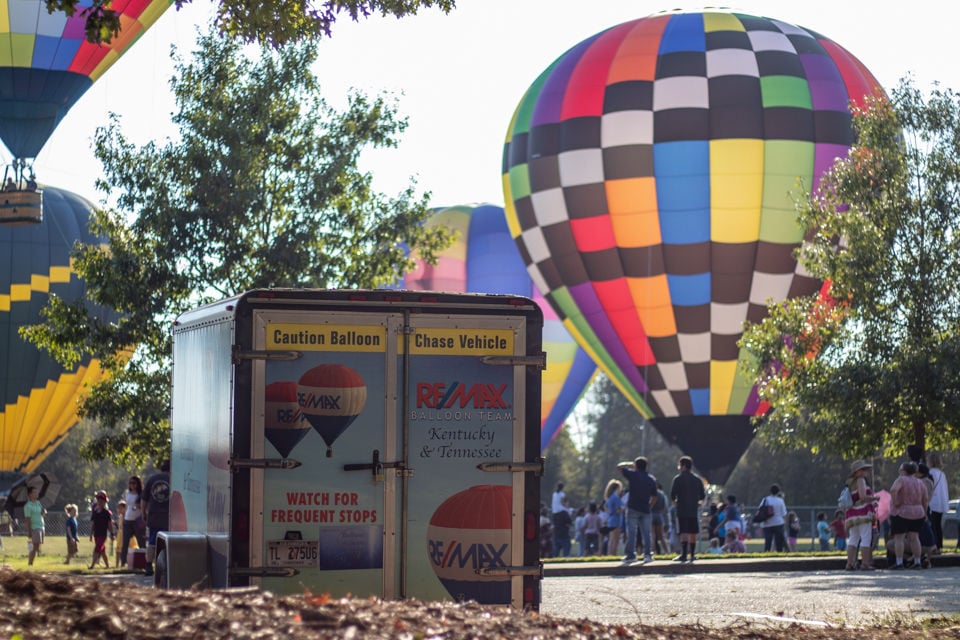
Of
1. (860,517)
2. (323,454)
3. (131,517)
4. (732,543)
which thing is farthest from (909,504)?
(732,543)

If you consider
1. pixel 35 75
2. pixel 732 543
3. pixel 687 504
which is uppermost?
pixel 35 75

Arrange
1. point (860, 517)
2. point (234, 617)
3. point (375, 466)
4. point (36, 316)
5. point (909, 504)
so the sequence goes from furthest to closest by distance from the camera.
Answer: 1. point (36, 316)
2. point (860, 517)
3. point (909, 504)
4. point (375, 466)
5. point (234, 617)

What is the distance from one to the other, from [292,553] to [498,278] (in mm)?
35876

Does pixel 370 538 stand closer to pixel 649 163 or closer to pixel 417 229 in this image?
pixel 417 229

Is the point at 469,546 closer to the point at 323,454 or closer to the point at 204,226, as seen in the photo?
the point at 323,454

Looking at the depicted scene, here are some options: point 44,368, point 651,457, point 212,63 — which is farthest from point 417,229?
point 651,457

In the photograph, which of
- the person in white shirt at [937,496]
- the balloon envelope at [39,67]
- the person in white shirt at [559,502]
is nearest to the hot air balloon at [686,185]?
the person in white shirt at [559,502]

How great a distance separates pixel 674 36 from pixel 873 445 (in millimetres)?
11625

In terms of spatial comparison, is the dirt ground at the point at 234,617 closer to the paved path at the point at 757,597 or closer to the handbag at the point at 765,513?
the paved path at the point at 757,597

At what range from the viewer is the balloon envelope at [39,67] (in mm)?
27906

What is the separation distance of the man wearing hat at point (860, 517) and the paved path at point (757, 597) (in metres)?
0.49

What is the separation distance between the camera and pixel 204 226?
24156 mm

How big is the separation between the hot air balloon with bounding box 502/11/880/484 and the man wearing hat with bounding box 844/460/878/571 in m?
12.2

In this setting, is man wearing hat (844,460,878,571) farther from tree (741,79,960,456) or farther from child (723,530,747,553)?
child (723,530,747,553)
